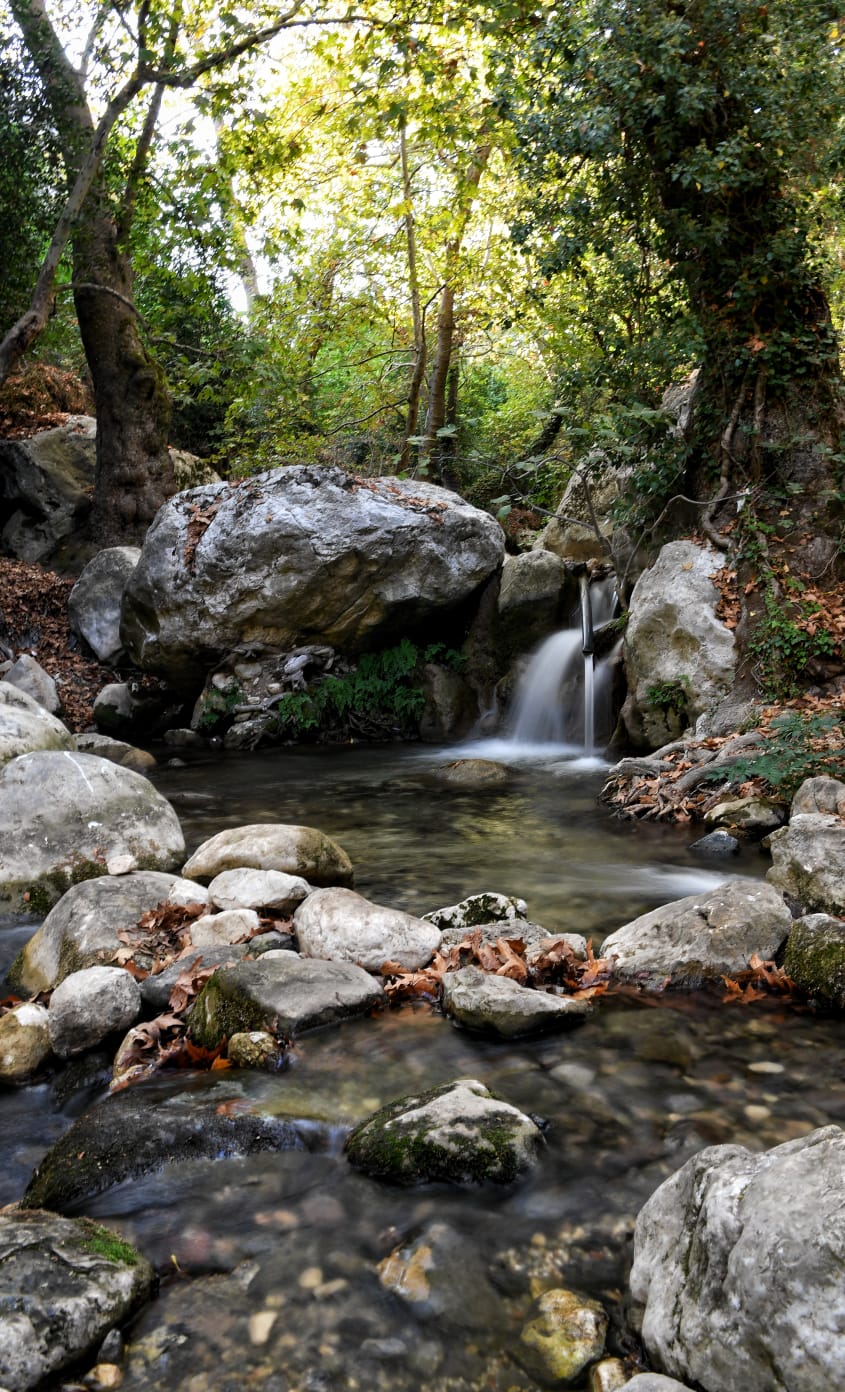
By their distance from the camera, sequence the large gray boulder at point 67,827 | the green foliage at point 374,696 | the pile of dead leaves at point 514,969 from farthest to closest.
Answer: the green foliage at point 374,696, the large gray boulder at point 67,827, the pile of dead leaves at point 514,969

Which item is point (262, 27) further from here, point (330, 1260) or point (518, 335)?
point (330, 1260)

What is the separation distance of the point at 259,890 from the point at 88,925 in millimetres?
889

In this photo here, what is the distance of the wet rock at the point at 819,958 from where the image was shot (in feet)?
12.1

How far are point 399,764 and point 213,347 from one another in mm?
7387

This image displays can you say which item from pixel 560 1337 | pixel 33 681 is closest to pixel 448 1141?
pixel 560 1337

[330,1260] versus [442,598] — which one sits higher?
[442,598]

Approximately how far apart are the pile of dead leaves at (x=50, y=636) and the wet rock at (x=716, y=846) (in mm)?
8206

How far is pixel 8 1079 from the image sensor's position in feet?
11.4

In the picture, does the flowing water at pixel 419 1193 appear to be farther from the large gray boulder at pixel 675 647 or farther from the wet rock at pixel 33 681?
the wet rock at pixel 33 681

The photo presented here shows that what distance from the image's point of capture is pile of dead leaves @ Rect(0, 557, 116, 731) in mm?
12133

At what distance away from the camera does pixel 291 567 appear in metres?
11.5

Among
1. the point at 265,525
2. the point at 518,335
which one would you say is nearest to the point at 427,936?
the point at 265,525

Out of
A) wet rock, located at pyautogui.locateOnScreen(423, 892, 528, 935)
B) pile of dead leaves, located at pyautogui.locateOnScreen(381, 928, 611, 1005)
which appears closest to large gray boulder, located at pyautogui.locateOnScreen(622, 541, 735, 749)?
wet rock, located at pyautogui.locateOnScreen(423, 892, 528, 935)

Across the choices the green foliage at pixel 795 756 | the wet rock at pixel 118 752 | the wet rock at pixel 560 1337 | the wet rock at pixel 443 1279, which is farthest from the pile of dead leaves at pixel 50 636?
the wet rock at pixel 560 1337
